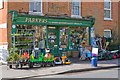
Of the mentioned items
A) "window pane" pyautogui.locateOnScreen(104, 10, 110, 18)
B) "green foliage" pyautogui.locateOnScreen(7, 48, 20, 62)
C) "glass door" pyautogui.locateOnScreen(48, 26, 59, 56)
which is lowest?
"green foliage" pyautogui.locateOnScreen(7, 48, 20, 62)

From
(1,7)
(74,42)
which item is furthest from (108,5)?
(1,7)

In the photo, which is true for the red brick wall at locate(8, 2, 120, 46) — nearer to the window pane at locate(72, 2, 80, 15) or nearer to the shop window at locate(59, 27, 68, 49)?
the window pane at locate(72, 2, 80, 15)

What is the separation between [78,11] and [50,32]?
354 centimetres

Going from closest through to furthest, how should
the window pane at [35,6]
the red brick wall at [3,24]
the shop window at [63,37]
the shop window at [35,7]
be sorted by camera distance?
1. the red brick wall at [3,24]
2. the shop window at [35,7]
3. the window pane at [35,6]
4. the shop window at [63,37]

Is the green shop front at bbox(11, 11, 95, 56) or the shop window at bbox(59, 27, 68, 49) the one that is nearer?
the green shop front at bbox(11, 11, 95, 56)

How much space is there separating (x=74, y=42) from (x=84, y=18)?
2199mm

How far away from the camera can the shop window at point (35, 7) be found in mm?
20328

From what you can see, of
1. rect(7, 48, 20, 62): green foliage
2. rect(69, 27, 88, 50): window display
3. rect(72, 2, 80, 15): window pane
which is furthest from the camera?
rect(72, 2, 80, 15): window pane

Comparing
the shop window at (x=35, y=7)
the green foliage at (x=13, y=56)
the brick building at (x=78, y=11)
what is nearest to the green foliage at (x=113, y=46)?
the brick building at (x=78, y=11)

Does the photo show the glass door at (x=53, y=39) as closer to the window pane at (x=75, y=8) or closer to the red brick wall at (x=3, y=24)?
the window pane at (x=75, y=8)

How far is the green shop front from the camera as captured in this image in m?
19.1

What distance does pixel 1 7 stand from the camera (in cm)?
1975

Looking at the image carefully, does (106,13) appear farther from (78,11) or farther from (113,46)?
(78,11)

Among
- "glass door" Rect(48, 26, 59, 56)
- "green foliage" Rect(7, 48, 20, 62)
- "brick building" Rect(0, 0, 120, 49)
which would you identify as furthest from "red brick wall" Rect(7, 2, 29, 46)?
"glass door" Rect(48, 26, 59, 56)
